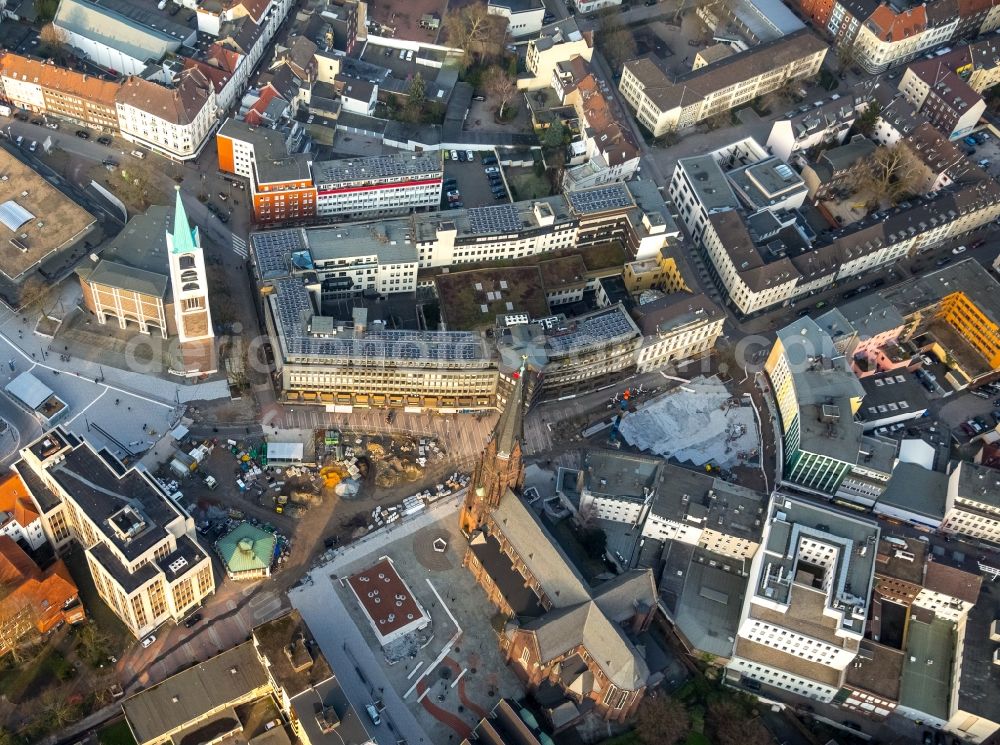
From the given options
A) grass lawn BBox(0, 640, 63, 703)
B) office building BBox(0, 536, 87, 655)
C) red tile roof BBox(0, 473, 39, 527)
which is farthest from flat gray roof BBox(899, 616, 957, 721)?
red tile roof BBox(0, 473, 39, 527)

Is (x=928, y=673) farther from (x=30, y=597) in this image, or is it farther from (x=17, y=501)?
(x=17, y=501)

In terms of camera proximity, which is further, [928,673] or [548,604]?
[928,673]

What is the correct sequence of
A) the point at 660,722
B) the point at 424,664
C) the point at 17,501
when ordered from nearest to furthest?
the point at 660,722, the point at 424,664, the point at 17,501

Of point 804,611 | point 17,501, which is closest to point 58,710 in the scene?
point 17,501

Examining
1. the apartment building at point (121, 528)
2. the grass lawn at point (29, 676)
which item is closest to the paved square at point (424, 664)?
the apartment building at point (121, 528)

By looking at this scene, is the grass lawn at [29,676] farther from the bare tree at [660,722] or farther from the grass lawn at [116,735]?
the bare tree at [660,722]

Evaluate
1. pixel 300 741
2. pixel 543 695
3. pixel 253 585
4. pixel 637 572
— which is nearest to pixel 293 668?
pixel 300 741

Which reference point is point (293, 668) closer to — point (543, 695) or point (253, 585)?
point (253, 585)
